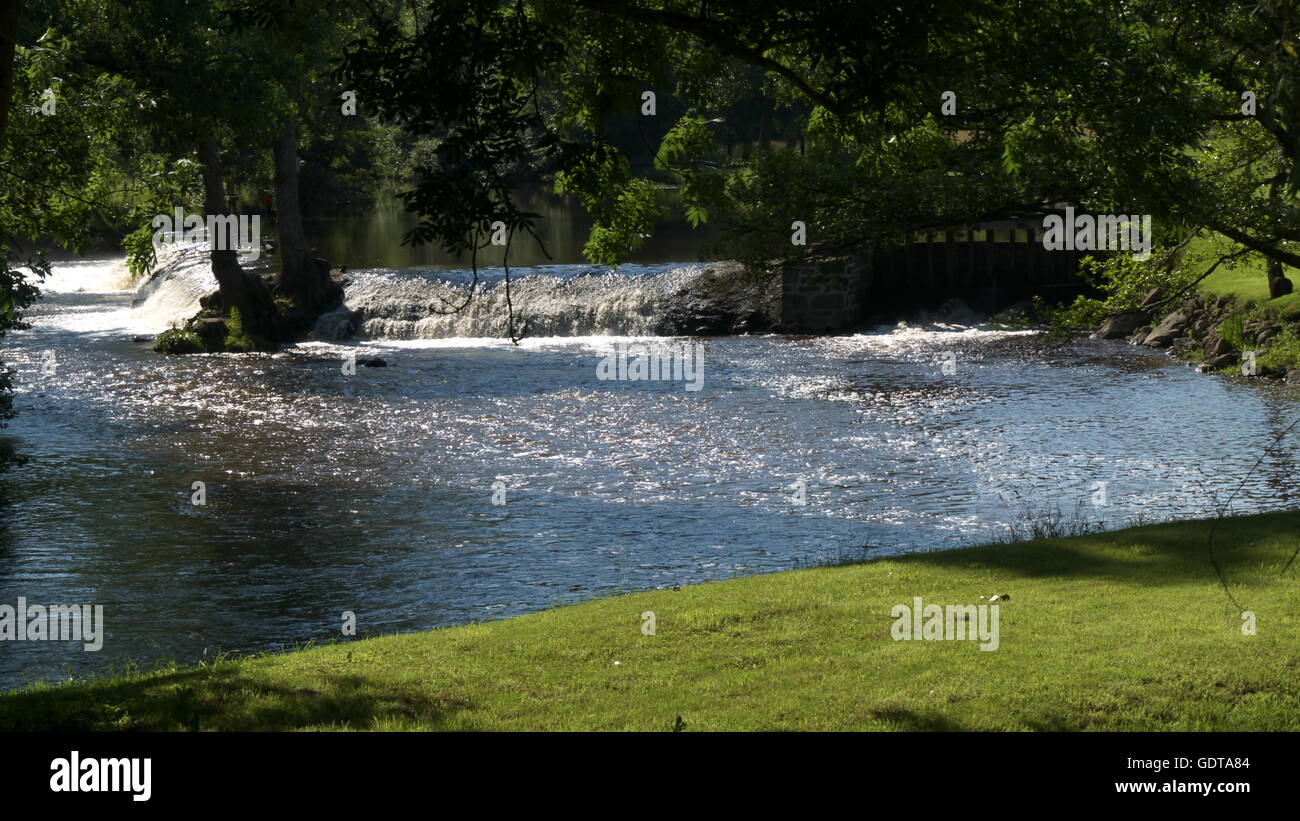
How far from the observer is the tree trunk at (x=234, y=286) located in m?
40.8

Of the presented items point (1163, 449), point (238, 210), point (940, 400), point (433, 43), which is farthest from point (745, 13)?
point (238, 210)

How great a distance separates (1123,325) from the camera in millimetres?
36625

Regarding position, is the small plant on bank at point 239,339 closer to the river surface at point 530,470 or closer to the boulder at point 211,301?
the boulder at point 211,301

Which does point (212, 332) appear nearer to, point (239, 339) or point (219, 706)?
point (239, 339)

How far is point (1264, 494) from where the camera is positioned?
68.1 feet

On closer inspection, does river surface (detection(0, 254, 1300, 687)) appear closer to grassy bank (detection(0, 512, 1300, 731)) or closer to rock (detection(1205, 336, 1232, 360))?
rock (detection(1205, 336, 1232, 360))

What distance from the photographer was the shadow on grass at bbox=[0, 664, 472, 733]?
8867mm

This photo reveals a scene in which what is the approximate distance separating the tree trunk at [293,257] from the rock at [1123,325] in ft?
78.8

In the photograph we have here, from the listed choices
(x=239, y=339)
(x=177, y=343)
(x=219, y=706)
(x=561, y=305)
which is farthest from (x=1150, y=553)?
(x=239, y=339)
